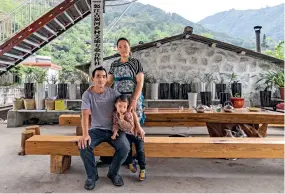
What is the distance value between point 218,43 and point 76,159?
495 cm

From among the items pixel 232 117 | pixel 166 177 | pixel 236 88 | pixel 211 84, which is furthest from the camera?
pixel 211 84

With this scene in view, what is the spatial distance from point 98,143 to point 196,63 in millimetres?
5094

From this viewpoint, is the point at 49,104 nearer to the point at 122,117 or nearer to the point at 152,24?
the point at 122,117

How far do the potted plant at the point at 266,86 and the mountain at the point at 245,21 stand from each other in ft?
46.0

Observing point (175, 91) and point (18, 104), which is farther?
point (175, 91)

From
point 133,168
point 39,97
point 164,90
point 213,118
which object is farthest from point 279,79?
point 39,97

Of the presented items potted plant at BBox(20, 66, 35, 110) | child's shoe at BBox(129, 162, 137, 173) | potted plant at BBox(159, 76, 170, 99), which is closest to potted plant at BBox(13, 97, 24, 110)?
potted plant at BBox(20, 66, 35, 110)

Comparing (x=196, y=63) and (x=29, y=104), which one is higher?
(x=196, y=63)

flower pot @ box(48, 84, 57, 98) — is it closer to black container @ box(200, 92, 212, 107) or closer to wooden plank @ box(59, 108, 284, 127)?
wooden plank @ box(59, 108, 284, 127)

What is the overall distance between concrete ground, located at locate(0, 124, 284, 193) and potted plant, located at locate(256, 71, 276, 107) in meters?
3.58

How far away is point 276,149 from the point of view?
277 centimetres

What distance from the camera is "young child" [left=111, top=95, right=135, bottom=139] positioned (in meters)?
2.60

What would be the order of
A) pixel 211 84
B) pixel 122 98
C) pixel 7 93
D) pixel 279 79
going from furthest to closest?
pixel 7 93
pixel 211 84
pixel 279 79
pixel 122 98

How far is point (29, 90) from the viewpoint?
20.7 feet
